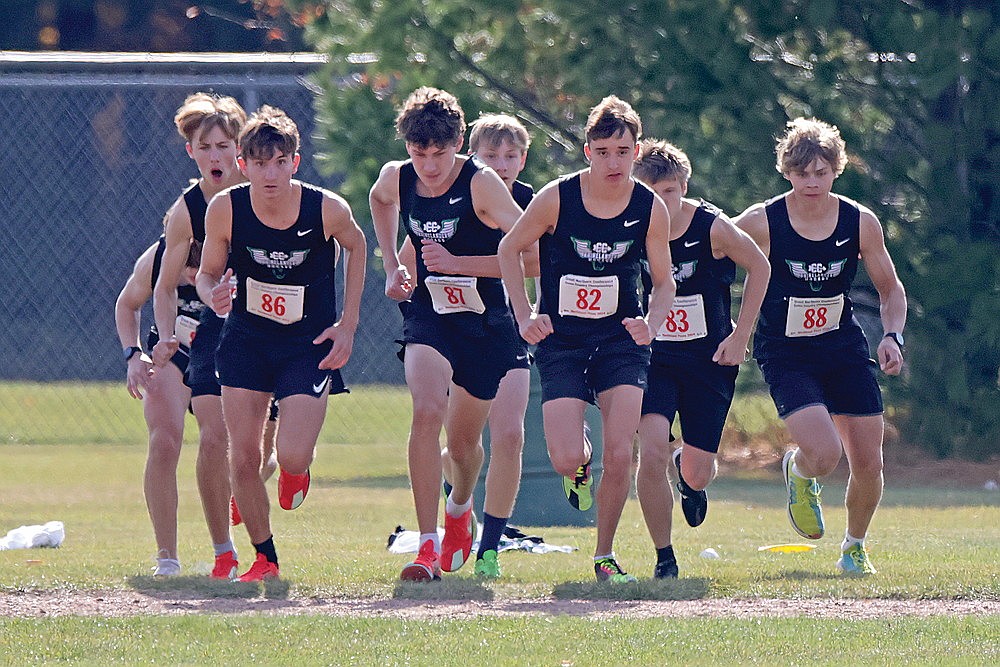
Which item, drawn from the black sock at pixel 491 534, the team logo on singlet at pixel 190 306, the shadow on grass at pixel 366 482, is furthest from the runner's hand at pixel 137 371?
the shadow on grass at pixel 366 482

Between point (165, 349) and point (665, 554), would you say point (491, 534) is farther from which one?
point (165, 349)

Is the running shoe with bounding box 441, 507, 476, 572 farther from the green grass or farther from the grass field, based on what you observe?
the green grass

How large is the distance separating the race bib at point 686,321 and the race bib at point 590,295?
2.22ft

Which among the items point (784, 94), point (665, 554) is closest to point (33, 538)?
point (665, 554)

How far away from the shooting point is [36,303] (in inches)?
670

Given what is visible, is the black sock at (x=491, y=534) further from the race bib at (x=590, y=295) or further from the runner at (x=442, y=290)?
the race bib at (x=590, y=295)

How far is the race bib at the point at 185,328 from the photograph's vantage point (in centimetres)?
792

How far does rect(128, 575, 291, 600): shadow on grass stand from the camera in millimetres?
7180

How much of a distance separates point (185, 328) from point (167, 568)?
1.08 metres

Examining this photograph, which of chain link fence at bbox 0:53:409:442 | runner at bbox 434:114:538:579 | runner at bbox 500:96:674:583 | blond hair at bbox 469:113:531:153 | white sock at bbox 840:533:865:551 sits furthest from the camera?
chain link fence at bbox 0:53:409:442

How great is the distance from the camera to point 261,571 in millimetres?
7586

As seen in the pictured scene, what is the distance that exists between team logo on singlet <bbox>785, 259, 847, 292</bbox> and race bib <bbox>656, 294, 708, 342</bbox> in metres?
0.45

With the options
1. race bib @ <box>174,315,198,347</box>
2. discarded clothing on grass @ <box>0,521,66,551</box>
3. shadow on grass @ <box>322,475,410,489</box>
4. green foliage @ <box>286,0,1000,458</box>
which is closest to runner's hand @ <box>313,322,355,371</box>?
race bib @ <box>174,315,198,347</box>

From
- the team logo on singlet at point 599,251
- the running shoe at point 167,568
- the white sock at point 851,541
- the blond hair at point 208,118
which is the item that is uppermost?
the blond hair at point 208,118
